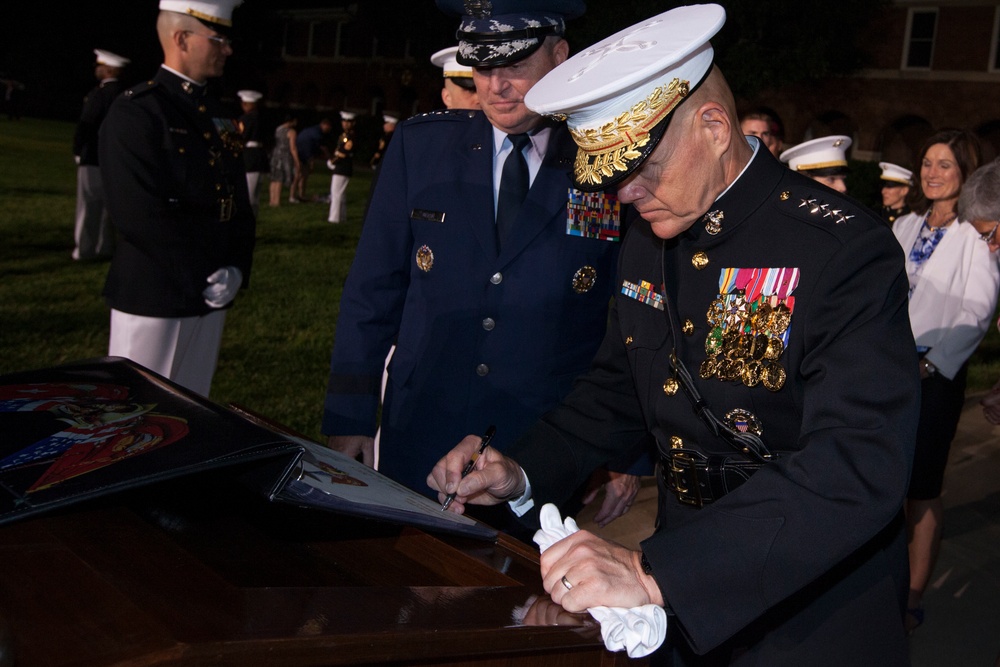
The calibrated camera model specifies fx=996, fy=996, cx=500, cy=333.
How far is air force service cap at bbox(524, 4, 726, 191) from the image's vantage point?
1.61 metres

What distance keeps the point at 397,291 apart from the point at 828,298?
1539 mm

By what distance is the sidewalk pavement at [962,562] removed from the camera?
4133mm

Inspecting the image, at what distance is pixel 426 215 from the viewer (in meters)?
2.82

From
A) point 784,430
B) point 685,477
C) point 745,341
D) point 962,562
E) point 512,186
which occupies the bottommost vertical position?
point 962,562

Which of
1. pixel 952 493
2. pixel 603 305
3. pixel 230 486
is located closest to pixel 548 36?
pixel 603 305

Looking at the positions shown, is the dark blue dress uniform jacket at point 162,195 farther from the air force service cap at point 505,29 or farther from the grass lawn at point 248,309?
the air force service cap at point 505,29

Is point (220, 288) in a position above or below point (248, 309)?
above

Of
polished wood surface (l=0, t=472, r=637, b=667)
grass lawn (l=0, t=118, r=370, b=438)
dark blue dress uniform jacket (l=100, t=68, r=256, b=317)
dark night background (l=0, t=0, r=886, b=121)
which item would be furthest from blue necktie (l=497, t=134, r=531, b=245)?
dark night background (l=0, t=0, r=886, b=121)

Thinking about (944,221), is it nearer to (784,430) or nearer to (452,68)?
(452,68)

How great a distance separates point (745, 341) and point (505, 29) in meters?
1.27

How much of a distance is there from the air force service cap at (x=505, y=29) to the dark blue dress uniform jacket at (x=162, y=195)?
196 cm

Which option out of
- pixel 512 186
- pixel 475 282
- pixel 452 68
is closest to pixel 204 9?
pixel 452 68

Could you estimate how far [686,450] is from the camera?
183cm

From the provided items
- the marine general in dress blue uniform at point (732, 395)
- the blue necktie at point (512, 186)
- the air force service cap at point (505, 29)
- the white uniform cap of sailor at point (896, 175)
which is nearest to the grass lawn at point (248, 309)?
the blue necktie at point (512, 186)
